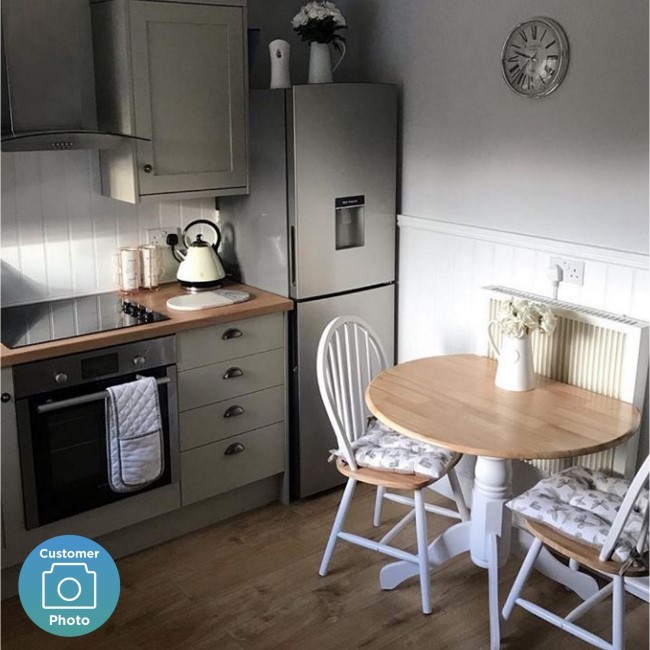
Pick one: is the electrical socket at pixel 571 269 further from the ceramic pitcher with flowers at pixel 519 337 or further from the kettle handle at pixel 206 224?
the kettle handle at pixel 206 224

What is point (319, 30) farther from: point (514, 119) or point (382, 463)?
point (382, 463)

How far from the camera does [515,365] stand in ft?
8.92

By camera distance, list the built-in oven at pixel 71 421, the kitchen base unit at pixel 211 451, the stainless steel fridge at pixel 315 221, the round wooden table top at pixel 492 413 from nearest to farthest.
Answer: the round wooden table top at pixel 492 413 → the built-in oven at pixel 71 421 → the kitchen base unit at pixel 211 451 → the stainless steel fridge at pixel 315 221

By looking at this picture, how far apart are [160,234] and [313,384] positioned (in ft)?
2.97

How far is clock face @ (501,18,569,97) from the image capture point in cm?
277

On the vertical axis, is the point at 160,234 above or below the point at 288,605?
above

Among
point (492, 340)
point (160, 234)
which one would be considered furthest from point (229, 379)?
point (492, 340)

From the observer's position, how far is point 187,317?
304cm

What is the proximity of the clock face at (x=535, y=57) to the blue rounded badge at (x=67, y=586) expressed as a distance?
2.14 m

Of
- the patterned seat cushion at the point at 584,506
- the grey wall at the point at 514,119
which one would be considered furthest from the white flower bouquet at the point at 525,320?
the patterned seat cushion at the point at 584,506

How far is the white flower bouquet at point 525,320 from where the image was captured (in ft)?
8.75

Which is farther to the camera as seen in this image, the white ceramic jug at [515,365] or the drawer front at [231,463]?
the drawer front at [231,463]

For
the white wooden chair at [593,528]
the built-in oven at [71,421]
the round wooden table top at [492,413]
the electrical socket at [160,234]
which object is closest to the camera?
the white wooden chair at [593,528]

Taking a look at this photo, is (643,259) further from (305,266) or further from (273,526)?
(273,526)
